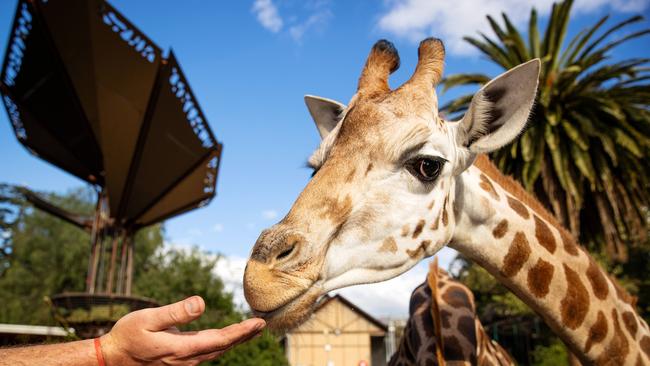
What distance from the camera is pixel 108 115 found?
1844 cm

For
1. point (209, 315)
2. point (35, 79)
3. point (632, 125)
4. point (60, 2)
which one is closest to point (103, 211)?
point (35, 79)

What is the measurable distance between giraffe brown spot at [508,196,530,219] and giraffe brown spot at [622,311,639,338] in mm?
997

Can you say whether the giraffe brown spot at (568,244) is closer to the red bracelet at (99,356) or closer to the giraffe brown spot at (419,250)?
the giraffe brown spot at (419,250)

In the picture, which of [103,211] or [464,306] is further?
[103,211]

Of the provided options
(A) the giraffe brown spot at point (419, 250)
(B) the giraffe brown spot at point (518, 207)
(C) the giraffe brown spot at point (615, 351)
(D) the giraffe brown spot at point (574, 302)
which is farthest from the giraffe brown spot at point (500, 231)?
(C) the giraffe brown spot at point (615, 351)

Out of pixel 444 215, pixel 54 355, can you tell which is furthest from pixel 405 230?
pixel 54 355

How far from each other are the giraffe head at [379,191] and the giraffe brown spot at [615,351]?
1.30m

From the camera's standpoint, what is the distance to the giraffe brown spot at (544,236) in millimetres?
3484

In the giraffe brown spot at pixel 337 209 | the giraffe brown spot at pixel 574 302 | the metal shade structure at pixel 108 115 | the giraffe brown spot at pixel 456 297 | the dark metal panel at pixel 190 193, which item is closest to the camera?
the giraffe brown spot at pixel 337 209

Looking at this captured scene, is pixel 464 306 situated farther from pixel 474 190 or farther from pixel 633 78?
pixel 633 78

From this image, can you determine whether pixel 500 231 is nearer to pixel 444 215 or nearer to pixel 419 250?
pixel 444 215

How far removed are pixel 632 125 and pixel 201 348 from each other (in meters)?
21.4

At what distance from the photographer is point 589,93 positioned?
19.6 meters

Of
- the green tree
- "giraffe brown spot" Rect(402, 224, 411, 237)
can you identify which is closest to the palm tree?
"giraffe brown spot" Rect(402, 224, 411, 237)
